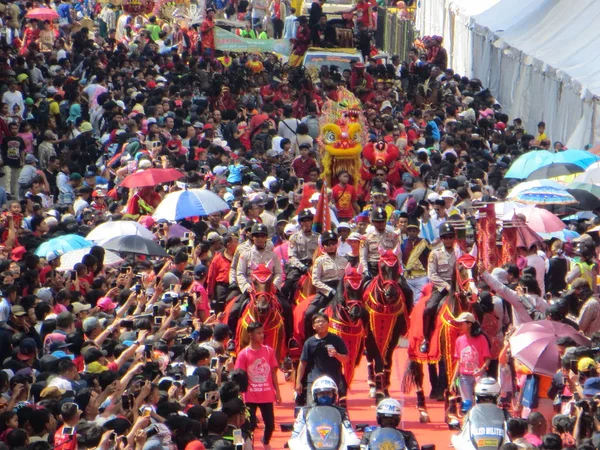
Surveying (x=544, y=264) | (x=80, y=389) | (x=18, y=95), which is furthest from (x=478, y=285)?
(x=18, y=95)

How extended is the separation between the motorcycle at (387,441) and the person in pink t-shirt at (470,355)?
3419 mm

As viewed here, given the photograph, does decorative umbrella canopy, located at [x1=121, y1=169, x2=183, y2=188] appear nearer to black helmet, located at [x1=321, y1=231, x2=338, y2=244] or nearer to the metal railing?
black helmet, located at [x1=321, y1=231, x2=338, y2=244]

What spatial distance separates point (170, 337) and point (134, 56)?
20.0 metres

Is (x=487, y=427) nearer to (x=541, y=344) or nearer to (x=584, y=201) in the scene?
(x=541, y=344)

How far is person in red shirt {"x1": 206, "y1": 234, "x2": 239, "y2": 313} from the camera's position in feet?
62.0

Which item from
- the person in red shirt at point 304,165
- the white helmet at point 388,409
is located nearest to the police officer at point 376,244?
the white helmet at point 388,409

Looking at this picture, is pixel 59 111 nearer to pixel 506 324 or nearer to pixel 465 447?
pixel 506 324

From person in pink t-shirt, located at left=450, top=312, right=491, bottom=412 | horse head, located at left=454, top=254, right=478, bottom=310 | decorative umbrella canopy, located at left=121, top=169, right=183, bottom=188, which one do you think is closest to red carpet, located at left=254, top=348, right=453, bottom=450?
person in pink t-shirt, located at left=450, top=312, right=491, bottom=412

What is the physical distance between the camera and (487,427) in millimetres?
12852

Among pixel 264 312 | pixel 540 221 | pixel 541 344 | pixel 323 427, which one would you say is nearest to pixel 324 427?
pixel 323 427

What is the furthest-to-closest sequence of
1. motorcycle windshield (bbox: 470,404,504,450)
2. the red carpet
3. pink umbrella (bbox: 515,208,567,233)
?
1. pink umbrella (bbox: 515,208,567,233)
2. the red carpet
3. motorcycle windshield (bbox: 470,404,504,450)

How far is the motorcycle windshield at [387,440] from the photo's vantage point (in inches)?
483

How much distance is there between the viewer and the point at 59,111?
28281 millimetres

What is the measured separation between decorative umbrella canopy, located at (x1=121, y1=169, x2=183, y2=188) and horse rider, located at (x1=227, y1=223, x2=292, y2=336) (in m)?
5.00
